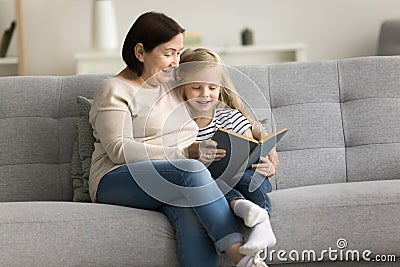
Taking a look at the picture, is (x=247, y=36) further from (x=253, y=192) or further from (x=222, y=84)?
(x=253, y=192)

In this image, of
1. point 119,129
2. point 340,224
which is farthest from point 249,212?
point 119,129

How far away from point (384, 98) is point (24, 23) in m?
3.13

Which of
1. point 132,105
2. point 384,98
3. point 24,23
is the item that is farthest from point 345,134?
point 24,23

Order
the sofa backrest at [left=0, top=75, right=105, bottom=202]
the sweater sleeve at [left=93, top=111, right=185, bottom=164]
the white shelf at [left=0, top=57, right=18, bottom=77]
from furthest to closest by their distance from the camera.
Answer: the white shelf at [left=0, top=57, right=18, bottom=77]
the sofa backrest at [left=0, top=75, right=105, bottom=202]
the sweater sleeve at [left=93, top=111, right=185, bottom=164]

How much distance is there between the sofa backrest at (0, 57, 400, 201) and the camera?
9.17 feet

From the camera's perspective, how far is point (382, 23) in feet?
16.1

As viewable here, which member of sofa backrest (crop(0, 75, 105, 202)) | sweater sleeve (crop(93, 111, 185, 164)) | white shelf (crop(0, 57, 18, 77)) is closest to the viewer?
sweater sleeve (crop(93, 111, 185, 164))

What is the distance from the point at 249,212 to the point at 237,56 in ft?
9.51

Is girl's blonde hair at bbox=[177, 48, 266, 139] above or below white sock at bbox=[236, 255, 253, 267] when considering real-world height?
above

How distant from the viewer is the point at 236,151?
230 cm

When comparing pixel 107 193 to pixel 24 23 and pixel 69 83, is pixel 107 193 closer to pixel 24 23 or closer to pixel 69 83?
pixel 69 83

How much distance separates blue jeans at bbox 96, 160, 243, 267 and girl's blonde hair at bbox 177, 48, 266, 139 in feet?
1.11

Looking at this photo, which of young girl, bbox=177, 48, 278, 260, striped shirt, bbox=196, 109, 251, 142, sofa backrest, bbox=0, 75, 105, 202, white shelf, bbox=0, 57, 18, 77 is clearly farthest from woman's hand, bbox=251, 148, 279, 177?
white shelf, bbox=0, 57, 18, 77

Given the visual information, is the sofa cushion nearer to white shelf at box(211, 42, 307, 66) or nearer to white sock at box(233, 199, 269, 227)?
white sock at box(233, 199, 269, 227)
